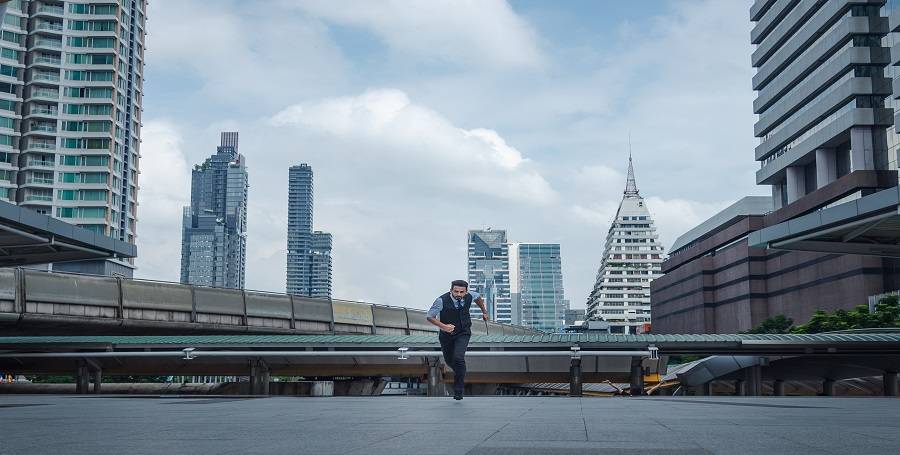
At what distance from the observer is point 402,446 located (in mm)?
5477

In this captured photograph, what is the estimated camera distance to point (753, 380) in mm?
50312

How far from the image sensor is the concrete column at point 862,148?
88.9 m

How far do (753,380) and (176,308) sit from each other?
34.7 metres

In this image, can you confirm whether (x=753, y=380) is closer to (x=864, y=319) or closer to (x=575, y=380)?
(x=864, y=319)

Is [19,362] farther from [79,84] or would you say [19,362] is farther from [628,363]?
[79,84]

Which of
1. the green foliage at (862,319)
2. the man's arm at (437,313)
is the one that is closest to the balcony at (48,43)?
the green foliage at (862,319)

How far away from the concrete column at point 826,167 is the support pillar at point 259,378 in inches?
3084

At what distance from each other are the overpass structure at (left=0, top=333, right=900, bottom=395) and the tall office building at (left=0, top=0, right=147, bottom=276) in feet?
222

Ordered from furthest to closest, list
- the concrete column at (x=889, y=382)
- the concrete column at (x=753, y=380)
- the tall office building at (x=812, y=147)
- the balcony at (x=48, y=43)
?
1. the balcony at (x=48, y=43)
2. the tall office building at (x=812, y=147)
3. the concrete column at (x=753, y=380)
4. the concrete column at (x=889, y=382)

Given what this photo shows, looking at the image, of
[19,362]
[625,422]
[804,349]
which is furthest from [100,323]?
[625,422]

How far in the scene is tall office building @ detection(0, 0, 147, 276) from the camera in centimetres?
10744

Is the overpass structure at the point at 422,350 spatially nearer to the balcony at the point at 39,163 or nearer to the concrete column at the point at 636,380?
the concrete column at the point at 636,380

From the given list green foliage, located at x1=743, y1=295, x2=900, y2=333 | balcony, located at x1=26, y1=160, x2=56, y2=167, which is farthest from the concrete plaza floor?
balcony, located at x1=26, y1=160, x2=56, y2=167

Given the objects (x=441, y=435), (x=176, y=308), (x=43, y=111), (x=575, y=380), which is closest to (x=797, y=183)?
(x=176, y=308)
